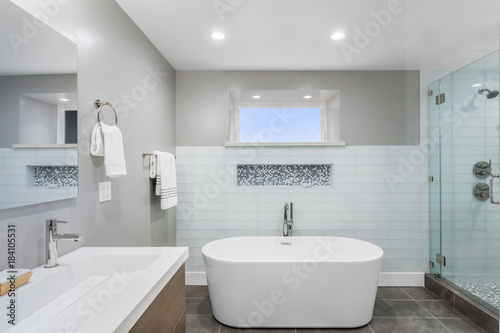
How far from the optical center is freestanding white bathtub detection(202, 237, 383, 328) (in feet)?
7.59

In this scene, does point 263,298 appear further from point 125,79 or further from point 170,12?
point 170,12

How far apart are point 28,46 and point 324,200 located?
2925mm

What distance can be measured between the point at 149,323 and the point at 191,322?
5.33 ft

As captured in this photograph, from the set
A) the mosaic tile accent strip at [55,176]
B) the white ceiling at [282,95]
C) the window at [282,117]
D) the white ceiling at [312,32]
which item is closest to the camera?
the mosaic tile accent strip at [55,176]

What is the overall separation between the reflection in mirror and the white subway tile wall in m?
1.88

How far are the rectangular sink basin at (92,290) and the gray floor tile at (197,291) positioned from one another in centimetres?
173

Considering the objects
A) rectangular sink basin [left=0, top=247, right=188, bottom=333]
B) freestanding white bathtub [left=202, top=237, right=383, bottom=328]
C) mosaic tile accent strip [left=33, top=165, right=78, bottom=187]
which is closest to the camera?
rectangular sink basin [left=0, top=247, right=188, bottom=333]

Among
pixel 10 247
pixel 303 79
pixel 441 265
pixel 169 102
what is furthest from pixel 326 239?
pixel 10 247

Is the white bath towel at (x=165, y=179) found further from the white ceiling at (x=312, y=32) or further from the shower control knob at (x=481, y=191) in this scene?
the shower control knob at (x=481, y=191)

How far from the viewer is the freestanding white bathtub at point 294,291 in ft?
7.59

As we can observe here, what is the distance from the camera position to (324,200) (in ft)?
10.8

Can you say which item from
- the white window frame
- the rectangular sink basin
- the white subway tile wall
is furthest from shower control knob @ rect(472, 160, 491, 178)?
the rectangular sink basin

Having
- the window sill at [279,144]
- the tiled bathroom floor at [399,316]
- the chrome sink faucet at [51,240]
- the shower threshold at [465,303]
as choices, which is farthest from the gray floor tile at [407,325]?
the chrome sink faucet at [51,240]

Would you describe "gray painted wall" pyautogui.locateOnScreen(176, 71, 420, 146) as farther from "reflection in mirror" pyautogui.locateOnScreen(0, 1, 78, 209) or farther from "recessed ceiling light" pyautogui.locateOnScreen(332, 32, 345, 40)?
"reflection in mirror" pyautogui.locateOnScreen(0, 1, 78, 209)
